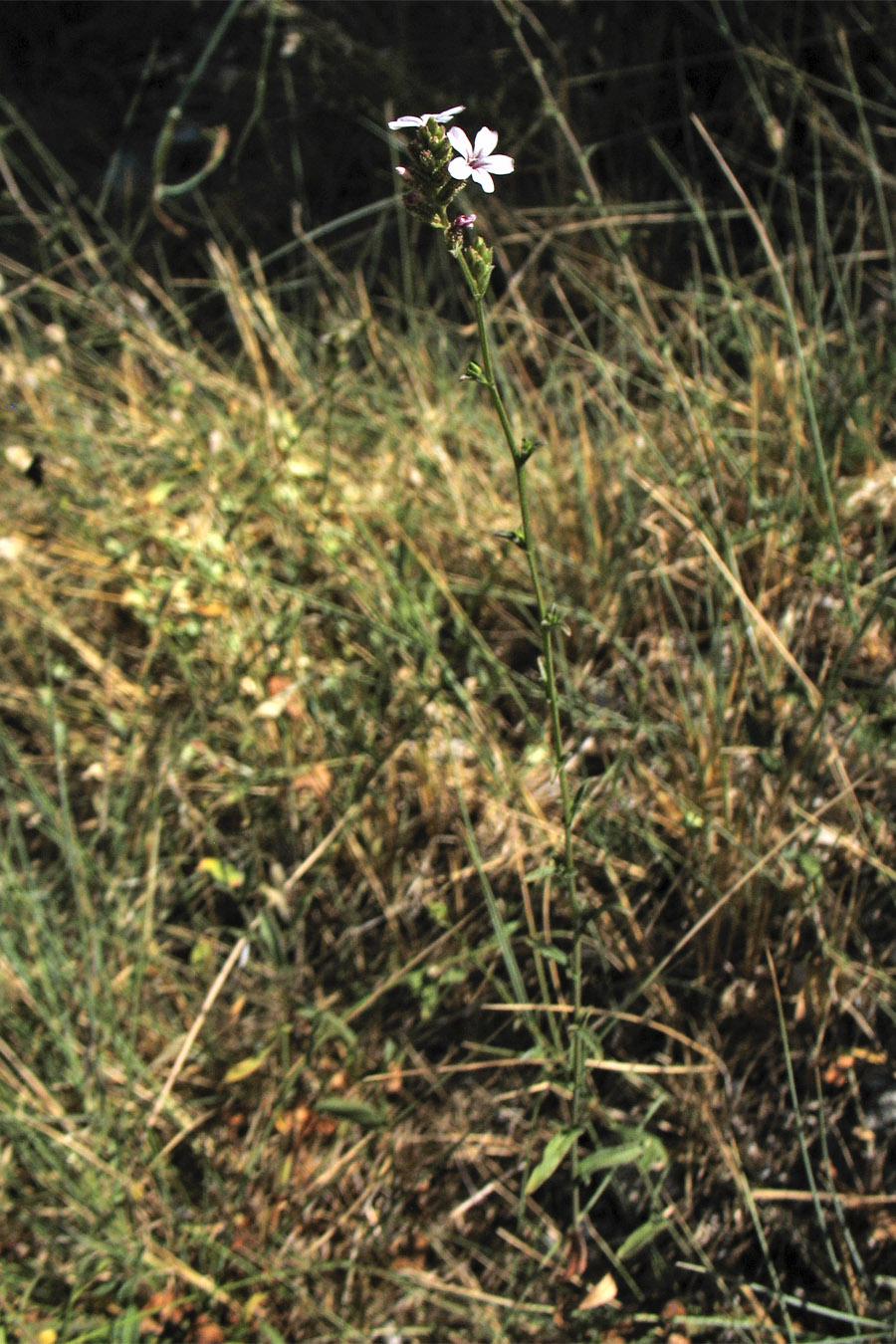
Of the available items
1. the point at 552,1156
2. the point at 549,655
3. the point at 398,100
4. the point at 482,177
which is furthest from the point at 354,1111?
the point at 398,100

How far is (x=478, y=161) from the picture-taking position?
104 centimetres

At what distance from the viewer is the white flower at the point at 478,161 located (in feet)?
3.22

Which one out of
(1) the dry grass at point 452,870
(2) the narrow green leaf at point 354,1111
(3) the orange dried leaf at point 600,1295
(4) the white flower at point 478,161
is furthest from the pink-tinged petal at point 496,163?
(3) the orange dried leaf at point 600,1295

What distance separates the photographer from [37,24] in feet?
11.9

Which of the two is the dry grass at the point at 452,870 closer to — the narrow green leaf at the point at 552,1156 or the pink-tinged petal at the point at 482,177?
the narrow green leaf at the point at 552,1156

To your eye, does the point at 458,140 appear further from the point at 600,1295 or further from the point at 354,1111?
the point at 600,1295

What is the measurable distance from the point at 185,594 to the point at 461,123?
4.63ft

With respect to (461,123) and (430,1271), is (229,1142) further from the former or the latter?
(461,123)

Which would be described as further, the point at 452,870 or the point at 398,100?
the point at 398,100

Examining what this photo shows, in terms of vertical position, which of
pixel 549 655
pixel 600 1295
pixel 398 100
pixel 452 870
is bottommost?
pixel 600 1295

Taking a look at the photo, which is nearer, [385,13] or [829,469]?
[829,469]

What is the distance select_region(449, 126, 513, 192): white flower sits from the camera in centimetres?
98

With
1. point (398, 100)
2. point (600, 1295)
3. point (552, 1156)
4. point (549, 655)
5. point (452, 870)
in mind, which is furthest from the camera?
point (398, 100)

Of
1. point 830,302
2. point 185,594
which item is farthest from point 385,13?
point 185,594
